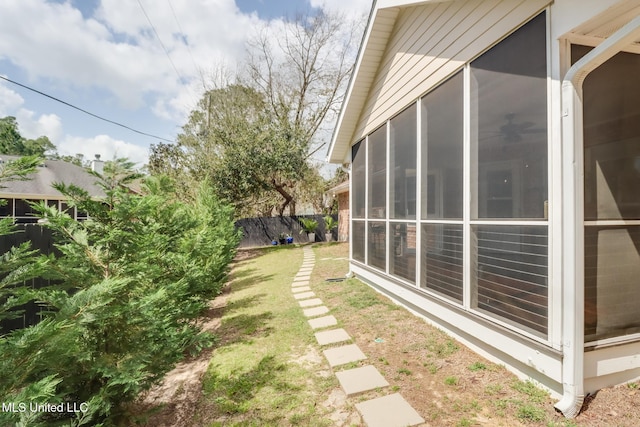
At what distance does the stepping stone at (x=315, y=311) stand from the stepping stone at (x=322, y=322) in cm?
20

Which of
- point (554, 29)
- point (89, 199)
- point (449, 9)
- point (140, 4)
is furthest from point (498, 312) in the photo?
point (140, 4)

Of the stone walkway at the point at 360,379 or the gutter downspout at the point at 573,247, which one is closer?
the gutter downspout at the point at 573,247

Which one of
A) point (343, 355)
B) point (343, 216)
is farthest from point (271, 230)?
point (343, 355)

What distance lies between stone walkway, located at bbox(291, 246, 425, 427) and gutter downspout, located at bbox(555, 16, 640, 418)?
112cm

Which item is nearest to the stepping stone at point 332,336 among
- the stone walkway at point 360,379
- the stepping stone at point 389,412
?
the stone walkway at point 360,379

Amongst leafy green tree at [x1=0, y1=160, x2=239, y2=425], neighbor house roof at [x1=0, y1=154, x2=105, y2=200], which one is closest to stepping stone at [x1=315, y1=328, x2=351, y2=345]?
leafy green tree at [x1=0, y1=160, x2=239, y2=425]

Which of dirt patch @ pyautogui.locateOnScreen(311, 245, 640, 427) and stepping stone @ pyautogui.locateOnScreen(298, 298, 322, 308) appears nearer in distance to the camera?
dirt patch @ pyautogui.locateOnScreen(311, 245, 640, 427)

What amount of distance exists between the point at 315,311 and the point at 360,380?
205 cm

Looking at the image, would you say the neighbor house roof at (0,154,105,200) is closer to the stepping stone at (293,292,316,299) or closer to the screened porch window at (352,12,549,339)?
the stepping stone at (293,292,316,299)

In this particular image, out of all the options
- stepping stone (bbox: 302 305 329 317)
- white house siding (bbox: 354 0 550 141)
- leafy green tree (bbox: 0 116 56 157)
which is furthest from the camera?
leafy green tree (bbox: 0 116 56 157)

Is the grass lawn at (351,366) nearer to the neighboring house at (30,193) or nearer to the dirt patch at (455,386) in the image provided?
the dirt patch at (455,386)

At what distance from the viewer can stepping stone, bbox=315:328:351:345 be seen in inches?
136

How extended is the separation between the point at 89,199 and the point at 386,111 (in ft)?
14.7

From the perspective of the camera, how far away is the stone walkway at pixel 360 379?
83.0 inches
